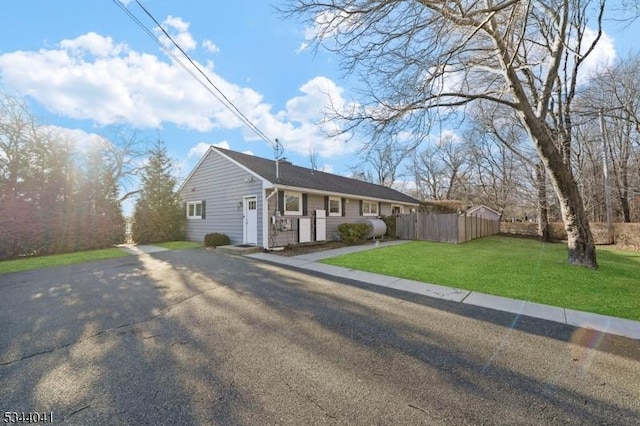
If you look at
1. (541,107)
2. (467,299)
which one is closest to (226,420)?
(467,299)

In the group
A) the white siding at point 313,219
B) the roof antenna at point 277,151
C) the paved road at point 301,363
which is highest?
the roof antenna at point 277,151

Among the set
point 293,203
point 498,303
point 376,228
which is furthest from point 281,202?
point 498,303

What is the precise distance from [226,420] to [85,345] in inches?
95.5

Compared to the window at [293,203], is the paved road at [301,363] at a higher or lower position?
lower

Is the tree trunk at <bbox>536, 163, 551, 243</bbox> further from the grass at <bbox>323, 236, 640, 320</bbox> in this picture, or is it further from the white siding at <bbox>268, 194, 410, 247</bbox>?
the white siding at <bbox>268, 194, 410, 247</bbox>

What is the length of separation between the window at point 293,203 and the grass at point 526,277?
135 inches

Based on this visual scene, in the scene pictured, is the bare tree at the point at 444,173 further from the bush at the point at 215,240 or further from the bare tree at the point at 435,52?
the bush at the point at 215,240

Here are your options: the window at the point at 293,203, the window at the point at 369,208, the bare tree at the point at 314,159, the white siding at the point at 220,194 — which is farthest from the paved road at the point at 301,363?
the bare tree at the point at 314,159

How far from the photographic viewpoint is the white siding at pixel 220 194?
11739mm

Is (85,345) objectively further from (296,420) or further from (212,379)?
(296,420)

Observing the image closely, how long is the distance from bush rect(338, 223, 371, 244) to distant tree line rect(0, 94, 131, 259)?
11.2 meters

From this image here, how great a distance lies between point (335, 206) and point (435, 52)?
9.18 metres

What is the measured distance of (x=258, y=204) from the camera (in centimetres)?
1109

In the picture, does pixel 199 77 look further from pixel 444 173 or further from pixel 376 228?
pixel 444 173
